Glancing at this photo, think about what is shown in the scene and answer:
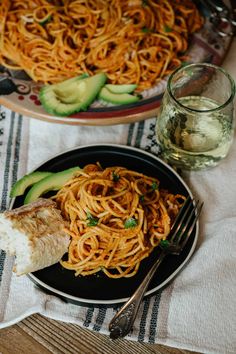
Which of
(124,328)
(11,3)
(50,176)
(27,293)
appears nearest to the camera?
(124,328)

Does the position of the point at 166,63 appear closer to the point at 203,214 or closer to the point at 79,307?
the point at 203,214

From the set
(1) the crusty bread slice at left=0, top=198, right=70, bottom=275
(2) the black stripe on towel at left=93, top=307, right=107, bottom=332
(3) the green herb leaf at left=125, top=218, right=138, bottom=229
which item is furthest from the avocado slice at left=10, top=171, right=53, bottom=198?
(2) the black stripe on towel at left=93, top=307, right=107, bottom=332

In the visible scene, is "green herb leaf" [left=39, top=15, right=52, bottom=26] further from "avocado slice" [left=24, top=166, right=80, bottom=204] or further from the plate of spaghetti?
"avocado slice" [left=24, top=166, right=80, bottom=204]

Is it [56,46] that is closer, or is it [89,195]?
[89,195]

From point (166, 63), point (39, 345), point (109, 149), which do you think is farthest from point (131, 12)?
point (39, 345)

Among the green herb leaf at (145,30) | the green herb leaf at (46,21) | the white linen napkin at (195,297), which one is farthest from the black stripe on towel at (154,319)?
the green herb leaf at (46,21)

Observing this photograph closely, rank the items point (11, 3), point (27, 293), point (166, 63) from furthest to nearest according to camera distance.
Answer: point (11, 3) < point (166, 63) < point (27, 293)

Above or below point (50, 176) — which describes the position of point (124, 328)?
below
